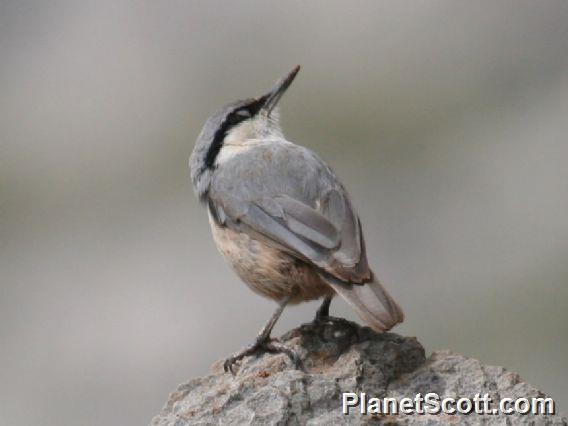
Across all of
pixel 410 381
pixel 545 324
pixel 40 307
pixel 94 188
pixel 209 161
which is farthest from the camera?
pixel 94 188

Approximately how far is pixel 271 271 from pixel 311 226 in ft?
1.10

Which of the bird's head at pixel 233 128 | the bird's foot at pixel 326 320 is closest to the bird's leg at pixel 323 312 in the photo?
the bird's foot at pixel 326 320

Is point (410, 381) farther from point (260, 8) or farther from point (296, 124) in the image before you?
point (260, 8)

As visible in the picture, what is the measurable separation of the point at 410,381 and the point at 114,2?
9.99 meters

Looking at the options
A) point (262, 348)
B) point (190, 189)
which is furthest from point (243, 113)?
point (190, 189)

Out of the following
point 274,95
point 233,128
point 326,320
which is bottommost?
point 326,320

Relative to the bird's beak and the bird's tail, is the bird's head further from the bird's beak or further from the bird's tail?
the bird's tail

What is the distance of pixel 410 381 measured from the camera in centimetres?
621

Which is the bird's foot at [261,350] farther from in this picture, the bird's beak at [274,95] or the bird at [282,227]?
the bird's beak at [274,95]

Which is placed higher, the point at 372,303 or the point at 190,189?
the point at 190,189

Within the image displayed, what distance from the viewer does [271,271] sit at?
687cm

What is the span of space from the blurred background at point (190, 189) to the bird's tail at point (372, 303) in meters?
4.55

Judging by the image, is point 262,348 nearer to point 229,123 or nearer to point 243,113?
point 229,123

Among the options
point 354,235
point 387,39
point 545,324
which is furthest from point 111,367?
point 354,235
